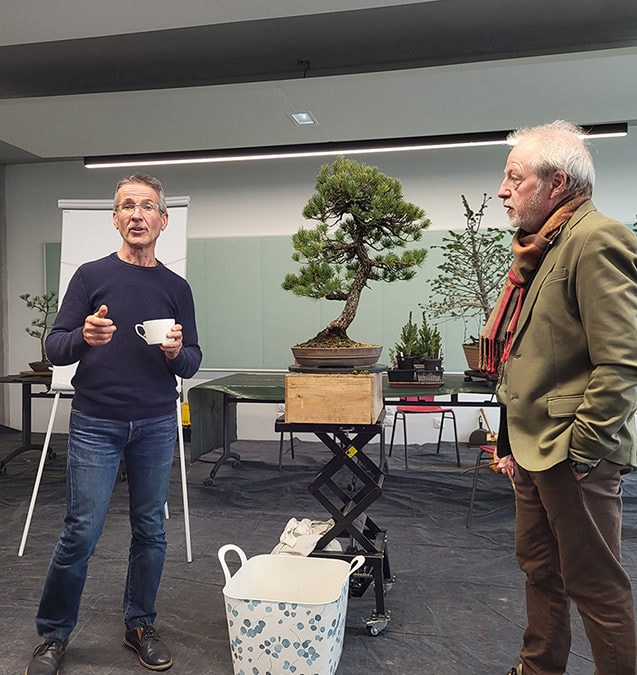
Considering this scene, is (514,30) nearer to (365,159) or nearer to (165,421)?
(365,159)

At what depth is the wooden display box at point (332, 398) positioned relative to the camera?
211cm

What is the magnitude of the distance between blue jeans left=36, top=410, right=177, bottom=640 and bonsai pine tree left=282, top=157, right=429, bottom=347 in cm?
71

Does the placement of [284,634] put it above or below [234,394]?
below

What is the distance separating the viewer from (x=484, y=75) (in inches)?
154

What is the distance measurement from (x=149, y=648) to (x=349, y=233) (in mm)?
1622

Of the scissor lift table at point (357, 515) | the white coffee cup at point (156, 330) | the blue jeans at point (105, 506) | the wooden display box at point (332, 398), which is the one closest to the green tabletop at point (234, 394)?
the scissor lift table at point (357, 515)

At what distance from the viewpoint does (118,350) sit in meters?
1.79

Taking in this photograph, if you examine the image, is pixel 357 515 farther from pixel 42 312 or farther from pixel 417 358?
pixel 42 312

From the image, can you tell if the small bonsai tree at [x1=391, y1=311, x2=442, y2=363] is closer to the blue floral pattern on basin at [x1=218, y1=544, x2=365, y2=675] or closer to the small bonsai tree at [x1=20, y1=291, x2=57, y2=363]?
the blue floral pattern on basin at [x1=218, y1=544, x2=365, y2=675]

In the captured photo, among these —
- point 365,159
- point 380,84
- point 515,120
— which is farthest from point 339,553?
point 365,159

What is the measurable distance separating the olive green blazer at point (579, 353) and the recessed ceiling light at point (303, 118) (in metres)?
3.50

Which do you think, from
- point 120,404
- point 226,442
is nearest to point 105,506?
point 120,404

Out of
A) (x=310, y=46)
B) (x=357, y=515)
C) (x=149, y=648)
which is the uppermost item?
(x=310, y=46)

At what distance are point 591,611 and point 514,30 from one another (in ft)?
13.6
